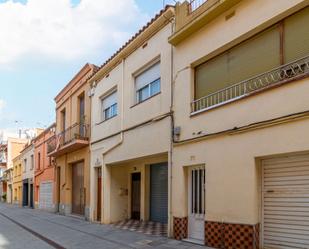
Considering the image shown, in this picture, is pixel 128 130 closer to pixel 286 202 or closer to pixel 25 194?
pixel 286 202

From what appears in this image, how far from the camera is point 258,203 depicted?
29.3 feet

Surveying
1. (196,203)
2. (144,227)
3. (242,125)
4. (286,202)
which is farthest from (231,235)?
(144,227)

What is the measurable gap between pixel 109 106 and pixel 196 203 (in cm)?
832

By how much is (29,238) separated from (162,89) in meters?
6.88

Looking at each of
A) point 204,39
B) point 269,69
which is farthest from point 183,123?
point 269,69

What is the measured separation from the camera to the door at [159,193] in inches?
619

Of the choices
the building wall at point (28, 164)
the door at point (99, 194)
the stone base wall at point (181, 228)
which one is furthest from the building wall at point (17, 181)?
the stone base wall at point (181, 228)

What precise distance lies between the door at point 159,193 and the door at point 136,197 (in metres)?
0.91

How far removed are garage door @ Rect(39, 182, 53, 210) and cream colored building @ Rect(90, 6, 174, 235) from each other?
35.0 feet

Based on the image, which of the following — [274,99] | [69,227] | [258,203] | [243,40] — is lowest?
[69,227]

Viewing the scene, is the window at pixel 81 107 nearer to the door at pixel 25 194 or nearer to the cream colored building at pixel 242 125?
the cream colored building at pixel 242 125

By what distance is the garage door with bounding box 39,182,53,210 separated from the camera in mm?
28825

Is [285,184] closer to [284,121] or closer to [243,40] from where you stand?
[284,121]

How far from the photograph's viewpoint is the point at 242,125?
30.6 ft
